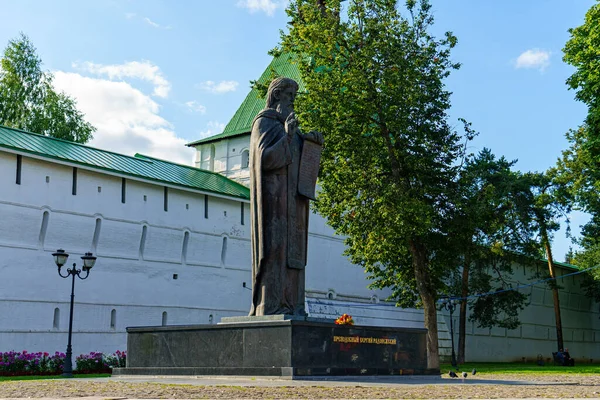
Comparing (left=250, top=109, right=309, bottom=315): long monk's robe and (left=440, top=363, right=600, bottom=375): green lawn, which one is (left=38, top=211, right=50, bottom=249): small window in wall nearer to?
(left=440, top=363, right=600, bottom=375): green lawn

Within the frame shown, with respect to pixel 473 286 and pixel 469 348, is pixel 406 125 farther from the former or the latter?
pixel 469 348

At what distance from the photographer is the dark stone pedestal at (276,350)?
1052cm

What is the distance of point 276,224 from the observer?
11641 millimetres

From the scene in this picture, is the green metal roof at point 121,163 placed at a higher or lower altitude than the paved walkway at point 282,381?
higher

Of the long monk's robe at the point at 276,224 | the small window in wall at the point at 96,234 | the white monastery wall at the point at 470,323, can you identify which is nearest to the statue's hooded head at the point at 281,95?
the long monk's robe at the point at 276,224

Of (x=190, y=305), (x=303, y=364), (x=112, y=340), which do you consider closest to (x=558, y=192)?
(x=190, y=305)

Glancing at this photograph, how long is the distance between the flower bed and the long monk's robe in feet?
45.7

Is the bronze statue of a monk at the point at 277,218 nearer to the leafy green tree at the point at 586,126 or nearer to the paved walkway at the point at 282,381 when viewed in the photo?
the paved walkway at the point at 282,381

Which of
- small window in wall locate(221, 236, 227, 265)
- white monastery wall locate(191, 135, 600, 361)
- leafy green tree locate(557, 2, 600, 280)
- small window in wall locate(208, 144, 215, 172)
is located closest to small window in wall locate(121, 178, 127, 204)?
small window in wall locate(221, 236, 227, 265)

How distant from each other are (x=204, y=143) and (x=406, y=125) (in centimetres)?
2045

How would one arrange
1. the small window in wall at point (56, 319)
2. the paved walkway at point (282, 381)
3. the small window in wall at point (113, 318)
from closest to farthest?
the paved walkway at point (282, 381), the small window in wall at point (56, 319), the small window in wall at point (113, 318)

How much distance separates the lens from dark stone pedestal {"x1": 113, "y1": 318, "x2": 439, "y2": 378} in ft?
34.5

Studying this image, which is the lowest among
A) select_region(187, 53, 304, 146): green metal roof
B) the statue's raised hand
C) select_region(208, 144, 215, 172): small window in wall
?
the statue's raised hand

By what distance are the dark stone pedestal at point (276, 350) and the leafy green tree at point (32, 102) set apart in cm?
3196
